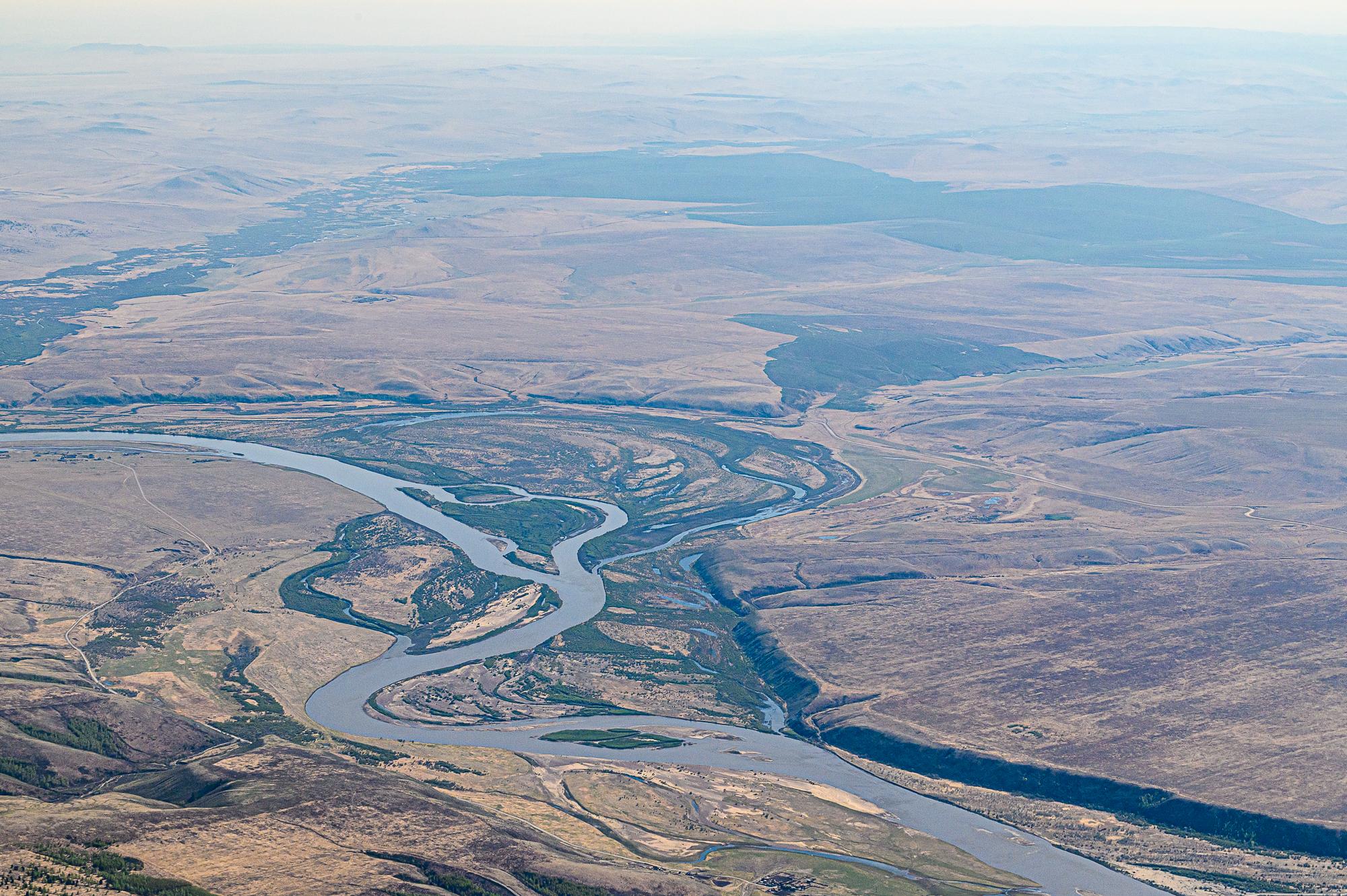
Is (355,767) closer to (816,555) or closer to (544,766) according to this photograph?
(544,766)

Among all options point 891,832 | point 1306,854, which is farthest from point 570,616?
point 1306,854

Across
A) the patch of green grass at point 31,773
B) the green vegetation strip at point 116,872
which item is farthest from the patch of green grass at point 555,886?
the patch of green grass at point 31,773

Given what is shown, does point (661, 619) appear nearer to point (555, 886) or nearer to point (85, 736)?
point (85, 736)

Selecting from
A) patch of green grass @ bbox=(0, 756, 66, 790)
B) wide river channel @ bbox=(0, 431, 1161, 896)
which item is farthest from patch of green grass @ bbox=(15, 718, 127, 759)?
wide river channel @ bbox=(0, 431, 1161, 896)

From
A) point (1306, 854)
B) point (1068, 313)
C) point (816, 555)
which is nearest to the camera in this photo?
point (1306, 854)

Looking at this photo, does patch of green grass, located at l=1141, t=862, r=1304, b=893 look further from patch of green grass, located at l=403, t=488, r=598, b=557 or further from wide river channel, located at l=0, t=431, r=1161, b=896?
patch of green grass, located at l=403, t=488, r=598, b=557
